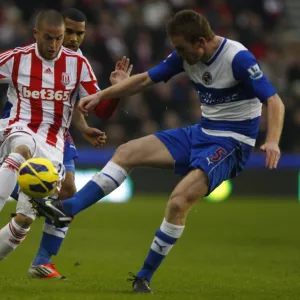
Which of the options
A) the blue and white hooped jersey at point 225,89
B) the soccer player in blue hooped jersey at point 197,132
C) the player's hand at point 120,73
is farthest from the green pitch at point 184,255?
the player's hand at point 120,73

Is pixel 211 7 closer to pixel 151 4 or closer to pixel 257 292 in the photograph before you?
pixel 151 4

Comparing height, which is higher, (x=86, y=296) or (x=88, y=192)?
(x=88, y=192)

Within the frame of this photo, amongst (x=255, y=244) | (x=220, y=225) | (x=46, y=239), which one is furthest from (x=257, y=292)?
(x=220, y=225)

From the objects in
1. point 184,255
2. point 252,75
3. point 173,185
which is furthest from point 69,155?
point 173,185

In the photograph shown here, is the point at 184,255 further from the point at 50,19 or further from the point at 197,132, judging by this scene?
the point at 50,19

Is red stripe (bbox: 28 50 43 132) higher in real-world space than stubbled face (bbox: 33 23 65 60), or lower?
lower

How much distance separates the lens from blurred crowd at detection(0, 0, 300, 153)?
18.8m

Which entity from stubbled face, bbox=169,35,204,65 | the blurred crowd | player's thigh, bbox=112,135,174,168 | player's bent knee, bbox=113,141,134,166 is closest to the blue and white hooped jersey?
stubbled face, bbox=169,35,204,65

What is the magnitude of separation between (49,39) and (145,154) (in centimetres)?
137

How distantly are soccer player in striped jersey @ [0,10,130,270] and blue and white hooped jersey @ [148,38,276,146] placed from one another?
708 mm

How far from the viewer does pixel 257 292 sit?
7.84m

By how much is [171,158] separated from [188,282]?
1.26 m

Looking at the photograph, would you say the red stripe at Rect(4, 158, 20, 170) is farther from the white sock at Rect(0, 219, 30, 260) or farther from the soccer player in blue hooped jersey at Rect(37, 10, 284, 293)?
the soccer player in blue hooped jersey at Rect(37, 10, 284, 293)

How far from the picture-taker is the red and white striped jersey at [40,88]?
852 centimetres
